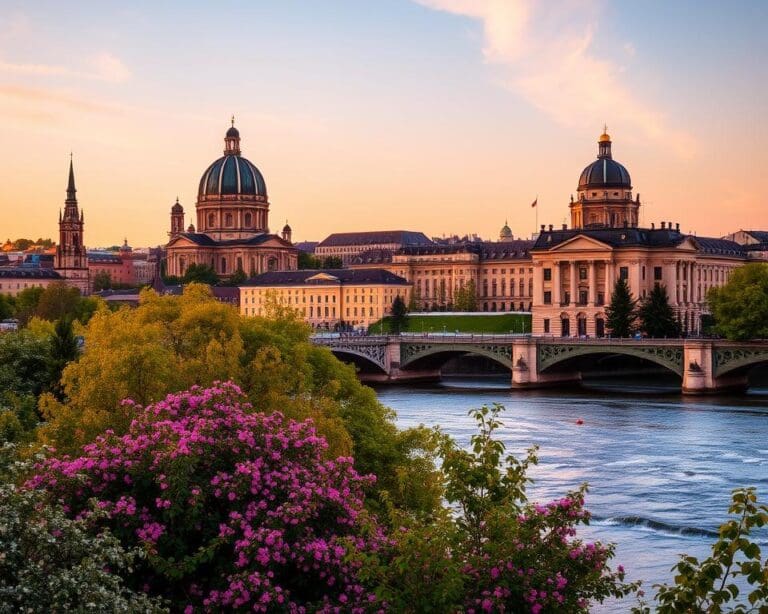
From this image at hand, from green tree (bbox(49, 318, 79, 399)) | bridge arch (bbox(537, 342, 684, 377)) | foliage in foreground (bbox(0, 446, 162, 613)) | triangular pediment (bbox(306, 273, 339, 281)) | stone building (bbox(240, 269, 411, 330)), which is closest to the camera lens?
foliage in foreground (bbox(0, 446, 162, 613))

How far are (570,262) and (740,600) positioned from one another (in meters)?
92.8

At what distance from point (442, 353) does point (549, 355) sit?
928 centimetres

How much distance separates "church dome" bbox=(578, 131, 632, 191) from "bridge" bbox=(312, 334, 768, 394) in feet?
214

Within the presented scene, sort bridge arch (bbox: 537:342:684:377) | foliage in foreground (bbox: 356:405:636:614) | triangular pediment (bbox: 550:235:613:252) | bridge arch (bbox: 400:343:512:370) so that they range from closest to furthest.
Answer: foliage in foreground (bbox: 356:405:636:614), bridge arch (bbox: 537:342:684:377), bridge arch (bbox: 400:343:512:370), triangular pediment (bbox: 550:235:613:252)

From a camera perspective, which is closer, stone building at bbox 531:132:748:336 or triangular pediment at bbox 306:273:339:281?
stone building at bbox 531:132:748:336

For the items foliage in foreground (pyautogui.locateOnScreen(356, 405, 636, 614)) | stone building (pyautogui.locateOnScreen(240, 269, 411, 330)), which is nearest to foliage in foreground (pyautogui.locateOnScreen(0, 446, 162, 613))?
foliage in foreground (pyautogui.locateOnScreen(356, 405, 636, 614))

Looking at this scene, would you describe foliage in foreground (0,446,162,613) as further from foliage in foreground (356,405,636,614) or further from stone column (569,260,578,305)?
stone column (569,260,578,305)

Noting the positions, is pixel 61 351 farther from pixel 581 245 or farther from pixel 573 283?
pixel 581 245

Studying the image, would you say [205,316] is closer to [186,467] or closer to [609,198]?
[186,467]

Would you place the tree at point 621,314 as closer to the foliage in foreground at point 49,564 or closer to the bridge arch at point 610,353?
the bridge arch at point 610,353

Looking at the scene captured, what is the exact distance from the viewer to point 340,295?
153 meters

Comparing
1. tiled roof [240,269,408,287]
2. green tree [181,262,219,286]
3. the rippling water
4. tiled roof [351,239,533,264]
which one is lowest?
the rippling water

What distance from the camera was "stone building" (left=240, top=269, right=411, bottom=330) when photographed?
495 feet

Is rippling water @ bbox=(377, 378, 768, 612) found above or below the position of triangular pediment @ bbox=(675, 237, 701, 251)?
below
